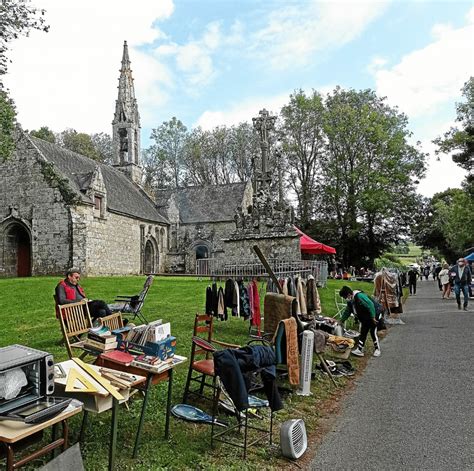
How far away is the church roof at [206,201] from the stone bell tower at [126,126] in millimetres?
4243

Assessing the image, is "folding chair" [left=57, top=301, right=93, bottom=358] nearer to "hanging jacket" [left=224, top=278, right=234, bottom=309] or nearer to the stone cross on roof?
"hanging jacket" [left=224, top=278, right=234, bottom=309]

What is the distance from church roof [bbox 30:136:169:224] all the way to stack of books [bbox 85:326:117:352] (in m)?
20.5

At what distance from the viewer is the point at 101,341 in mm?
4535

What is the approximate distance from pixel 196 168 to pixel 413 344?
4939 cm

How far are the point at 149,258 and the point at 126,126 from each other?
11.6 metres

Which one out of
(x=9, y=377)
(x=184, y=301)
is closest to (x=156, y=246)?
(x=184, y=301)

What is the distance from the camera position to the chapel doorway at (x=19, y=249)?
81.6 ft

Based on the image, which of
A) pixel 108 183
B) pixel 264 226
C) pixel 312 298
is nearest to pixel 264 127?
pixel 264 226

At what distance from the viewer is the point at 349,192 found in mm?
39000

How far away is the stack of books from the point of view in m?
4.48

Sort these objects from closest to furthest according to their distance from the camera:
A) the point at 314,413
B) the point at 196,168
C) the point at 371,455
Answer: the point at 371,455 → the point at 314,413 → the point at 196,168

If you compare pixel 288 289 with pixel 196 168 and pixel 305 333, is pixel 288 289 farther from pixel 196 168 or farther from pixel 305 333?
pixel 196 168

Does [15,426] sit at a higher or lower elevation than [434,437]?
higher

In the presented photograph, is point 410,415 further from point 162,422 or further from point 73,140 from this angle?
point 73,140
